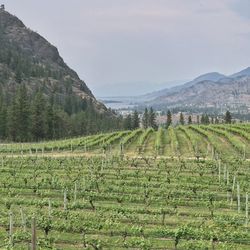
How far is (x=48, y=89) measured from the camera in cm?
18975

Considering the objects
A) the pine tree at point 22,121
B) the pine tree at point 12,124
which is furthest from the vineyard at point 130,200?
the pine tree at point 22,121

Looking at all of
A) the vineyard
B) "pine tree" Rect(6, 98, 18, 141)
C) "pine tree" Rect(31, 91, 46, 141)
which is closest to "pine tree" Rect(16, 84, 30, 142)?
"pine tree" Rect(6, 98, 18, 141)

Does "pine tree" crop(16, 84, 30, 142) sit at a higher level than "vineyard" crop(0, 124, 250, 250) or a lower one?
higher

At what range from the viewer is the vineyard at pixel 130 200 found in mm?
23547

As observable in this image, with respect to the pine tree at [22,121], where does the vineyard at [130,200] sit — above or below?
below

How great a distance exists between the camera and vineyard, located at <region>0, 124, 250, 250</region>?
2355cm

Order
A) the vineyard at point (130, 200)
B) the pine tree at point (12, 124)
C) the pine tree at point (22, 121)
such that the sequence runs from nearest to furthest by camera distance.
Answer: the vineyard at point (130, 200) → the pine tree at point (12, 124) → the pine tree at point (22, 121)

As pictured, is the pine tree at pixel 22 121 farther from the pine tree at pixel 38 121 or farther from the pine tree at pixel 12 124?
the pine tree at pixel 38 121

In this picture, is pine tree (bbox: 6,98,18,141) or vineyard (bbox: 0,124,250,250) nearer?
vineyard (bbox: 0,124,250,250)

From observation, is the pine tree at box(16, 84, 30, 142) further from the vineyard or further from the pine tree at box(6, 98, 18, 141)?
the vineyard

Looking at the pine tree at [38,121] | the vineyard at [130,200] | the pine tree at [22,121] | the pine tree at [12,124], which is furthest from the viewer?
the pine tree at [38,121]

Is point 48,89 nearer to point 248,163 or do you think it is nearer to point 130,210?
point 248,163

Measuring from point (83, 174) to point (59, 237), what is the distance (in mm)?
18244

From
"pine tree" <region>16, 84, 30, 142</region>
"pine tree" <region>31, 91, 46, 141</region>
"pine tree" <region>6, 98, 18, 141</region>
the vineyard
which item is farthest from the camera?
"pine tree" <region>31, 91, 46, 141</region>
